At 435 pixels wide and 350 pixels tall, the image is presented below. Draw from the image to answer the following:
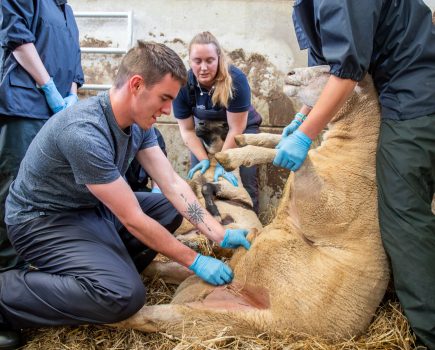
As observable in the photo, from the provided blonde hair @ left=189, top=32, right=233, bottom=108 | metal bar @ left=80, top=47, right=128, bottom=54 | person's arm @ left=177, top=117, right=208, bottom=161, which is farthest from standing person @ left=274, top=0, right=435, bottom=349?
metal bar @ left=80, top=47, right=128, bottom=54

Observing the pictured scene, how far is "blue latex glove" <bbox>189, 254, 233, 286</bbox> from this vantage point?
2705 millimetres

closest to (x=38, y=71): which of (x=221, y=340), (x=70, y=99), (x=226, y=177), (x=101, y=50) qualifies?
(x=70, y=99)

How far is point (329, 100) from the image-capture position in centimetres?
236

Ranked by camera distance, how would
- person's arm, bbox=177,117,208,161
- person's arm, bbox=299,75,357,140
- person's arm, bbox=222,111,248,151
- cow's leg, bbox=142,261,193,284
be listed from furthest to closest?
person's arm, bbox=177,117,208,161 → person's arm, bbox=222,111,248,151 → cow's leg, bbox=142,261,193,284 → person's arm, bbox=299,75,357,140

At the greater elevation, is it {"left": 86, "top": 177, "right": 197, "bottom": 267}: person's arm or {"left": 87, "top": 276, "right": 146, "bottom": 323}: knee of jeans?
{"left": 86, "top": 177, "right": 197, "bottom": 267}: person's arm

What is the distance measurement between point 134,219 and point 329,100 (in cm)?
115

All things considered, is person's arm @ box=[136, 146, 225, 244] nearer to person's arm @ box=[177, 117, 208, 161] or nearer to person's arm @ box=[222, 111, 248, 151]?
person's arm @ box=[222, 111, 248, 151]

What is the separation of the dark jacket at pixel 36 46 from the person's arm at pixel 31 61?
0.03 meters

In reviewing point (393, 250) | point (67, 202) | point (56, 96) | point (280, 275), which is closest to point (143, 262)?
point (67, 202)

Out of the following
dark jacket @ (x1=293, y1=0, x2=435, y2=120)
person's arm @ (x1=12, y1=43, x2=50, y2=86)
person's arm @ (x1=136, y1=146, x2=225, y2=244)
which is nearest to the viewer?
dark jacket @ (x1=293, y1=0, x2=435, y2=120)

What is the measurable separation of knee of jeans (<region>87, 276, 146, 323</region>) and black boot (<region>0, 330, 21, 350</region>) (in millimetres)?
461

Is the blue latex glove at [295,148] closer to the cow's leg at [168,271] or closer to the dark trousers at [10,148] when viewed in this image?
the cow's leg at [168,271]

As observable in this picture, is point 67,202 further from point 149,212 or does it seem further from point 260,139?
point 260,139

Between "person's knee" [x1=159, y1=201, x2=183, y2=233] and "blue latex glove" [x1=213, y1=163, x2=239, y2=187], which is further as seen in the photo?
"blue latex glove" [x1=213, y1=163, x2=239, y2=187]
